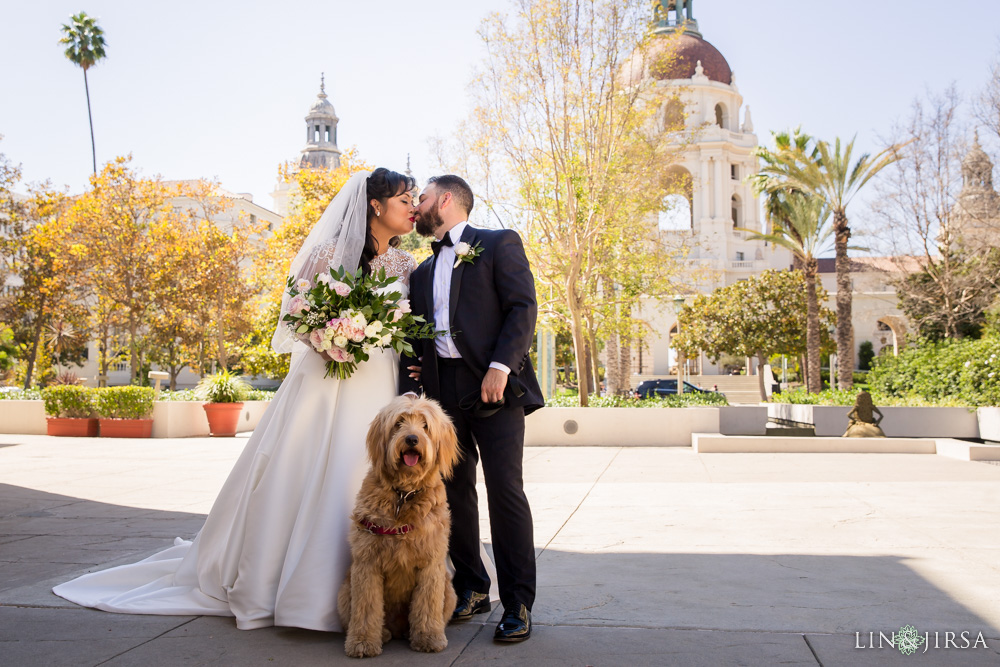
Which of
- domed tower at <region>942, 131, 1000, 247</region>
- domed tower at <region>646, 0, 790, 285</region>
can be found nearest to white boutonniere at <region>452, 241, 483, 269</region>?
domed tower at <region>942, 131, 1000, 247</region>

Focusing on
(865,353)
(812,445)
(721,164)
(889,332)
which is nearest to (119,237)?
(812,445)

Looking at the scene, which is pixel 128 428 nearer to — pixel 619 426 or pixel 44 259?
pixel 619 426

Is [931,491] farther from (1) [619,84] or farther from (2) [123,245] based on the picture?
(2) [123,245]

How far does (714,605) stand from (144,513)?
5.59 metres

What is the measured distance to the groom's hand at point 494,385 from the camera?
12.0ft

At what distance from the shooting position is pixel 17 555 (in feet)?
17.9

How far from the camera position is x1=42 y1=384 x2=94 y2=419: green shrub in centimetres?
1892

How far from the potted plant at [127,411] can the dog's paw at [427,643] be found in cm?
1700

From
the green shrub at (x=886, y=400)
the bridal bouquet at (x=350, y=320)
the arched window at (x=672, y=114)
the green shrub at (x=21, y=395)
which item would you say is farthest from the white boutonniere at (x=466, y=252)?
the green shrub at (x=21, y=395)

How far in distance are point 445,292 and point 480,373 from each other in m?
0.49

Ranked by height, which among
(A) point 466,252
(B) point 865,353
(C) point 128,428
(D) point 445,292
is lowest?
(C) point 128,428

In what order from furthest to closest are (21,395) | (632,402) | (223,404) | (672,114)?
(21,395) → (672,114) → (223,404) → (632,402)

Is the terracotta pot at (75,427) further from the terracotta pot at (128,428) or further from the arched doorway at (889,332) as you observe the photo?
the arched doorway at (889,332)

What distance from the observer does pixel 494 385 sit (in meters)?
3.66
